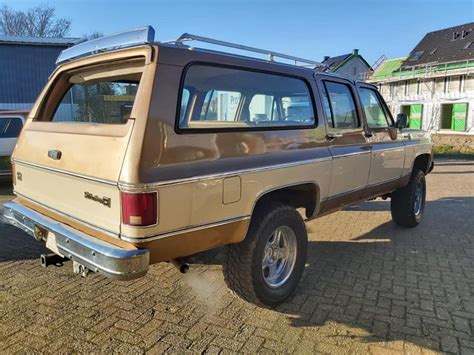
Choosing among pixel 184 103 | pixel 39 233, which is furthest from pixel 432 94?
pixel 39 233

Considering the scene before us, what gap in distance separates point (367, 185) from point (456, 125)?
90.8ft

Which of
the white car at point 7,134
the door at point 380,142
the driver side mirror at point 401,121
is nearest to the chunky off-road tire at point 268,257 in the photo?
the door at point 380,142

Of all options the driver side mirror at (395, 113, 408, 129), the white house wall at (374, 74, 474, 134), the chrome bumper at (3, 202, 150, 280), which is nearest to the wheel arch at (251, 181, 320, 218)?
the chrome bumper at (3, 202, 150, 280)

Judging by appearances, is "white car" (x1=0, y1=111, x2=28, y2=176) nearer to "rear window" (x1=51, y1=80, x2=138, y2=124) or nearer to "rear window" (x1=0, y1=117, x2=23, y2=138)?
"rear window" (x1=0, y1=117, x2=23, y2=138)

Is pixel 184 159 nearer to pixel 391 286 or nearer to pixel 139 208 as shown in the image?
pixel 139 208

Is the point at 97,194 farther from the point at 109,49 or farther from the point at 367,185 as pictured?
the point at 367,185

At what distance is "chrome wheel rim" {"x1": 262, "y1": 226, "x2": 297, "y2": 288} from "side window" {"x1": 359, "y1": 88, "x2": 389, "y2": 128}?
1979 millimetres

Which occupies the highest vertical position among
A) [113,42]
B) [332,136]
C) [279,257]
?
[113,42]

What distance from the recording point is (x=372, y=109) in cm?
502

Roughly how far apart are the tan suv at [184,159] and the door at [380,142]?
280 mm

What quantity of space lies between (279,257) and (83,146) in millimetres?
1884

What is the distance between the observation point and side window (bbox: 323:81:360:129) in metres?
4.07

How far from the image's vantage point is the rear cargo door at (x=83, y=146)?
2.56m

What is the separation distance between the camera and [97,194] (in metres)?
2.65
